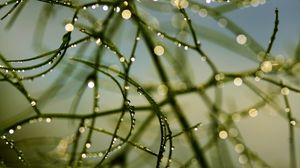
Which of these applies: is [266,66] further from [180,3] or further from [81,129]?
[81,129]

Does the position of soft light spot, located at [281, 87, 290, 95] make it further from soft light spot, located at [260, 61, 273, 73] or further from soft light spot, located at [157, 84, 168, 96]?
soft light spot, located at [157, 84, 168, 96]

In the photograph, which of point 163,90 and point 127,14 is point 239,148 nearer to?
point 163,90

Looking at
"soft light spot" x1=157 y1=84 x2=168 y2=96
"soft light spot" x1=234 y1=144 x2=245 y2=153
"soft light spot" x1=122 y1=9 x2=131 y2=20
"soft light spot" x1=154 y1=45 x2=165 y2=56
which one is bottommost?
"soft light spot" x1=234 y1=144 x2=245 y2=153

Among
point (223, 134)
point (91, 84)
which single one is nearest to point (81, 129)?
point (91, 84)

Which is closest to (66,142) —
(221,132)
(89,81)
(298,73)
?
(89,81)

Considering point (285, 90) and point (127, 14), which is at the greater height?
point (127, 14)

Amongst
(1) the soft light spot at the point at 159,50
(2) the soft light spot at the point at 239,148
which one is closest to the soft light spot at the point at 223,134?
(2) the soft light spot at the point at 239,148

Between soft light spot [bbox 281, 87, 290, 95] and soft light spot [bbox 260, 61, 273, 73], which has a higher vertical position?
soft light spot [bbox 260, 61, 273, 73]

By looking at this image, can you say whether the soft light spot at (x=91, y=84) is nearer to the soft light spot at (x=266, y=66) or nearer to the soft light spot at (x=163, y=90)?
the soft light spot at (x=163, y=90)

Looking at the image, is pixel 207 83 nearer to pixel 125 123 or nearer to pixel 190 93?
pixel 190 93

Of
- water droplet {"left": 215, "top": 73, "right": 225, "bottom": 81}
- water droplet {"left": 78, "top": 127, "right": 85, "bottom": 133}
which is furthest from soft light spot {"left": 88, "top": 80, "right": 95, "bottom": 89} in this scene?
water droplet {"left": 215, "top": 73, "right": 225, "bottom": 81}

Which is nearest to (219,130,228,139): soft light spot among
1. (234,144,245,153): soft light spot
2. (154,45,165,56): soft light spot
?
(234,144,245,153): soft light spot
